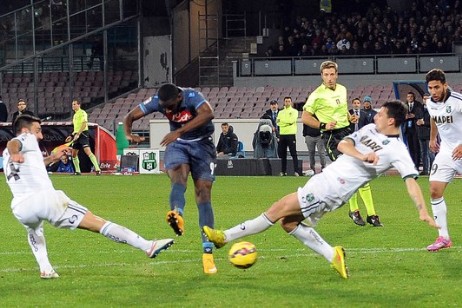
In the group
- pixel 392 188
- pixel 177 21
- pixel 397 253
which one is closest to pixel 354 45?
pixel 177 21

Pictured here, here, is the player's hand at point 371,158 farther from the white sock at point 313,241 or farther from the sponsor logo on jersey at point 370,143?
the white sock at point 313,241

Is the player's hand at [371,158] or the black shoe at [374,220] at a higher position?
the player's hand at [371,158]

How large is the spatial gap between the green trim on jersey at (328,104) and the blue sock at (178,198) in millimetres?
5000

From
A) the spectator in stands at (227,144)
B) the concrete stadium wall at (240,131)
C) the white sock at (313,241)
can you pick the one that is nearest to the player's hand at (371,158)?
the white sock at (313,241)

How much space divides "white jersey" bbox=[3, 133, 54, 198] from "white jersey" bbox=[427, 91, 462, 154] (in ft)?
15.9

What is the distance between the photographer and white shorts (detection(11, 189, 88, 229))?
1112 centimetres

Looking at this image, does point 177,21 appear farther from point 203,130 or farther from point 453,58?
point 203,130

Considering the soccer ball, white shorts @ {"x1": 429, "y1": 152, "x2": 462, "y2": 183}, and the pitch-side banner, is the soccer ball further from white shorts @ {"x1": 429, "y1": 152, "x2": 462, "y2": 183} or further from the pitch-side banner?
the pitch-side banner

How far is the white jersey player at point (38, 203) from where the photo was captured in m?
11.1

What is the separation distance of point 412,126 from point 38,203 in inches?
793

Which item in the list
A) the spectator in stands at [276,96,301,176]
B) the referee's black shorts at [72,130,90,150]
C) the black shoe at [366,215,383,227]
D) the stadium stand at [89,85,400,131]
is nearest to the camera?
the black shoe at [366,215,383,227]

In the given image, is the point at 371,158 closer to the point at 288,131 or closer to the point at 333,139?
the point at 333,139

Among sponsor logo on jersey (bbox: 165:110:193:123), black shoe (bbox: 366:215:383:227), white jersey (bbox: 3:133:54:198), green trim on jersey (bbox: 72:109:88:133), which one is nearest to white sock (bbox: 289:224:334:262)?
sponsor logo on jersey (bbox: 165:110:193:123)

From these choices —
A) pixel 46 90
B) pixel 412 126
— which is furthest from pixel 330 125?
pixel 46 90
